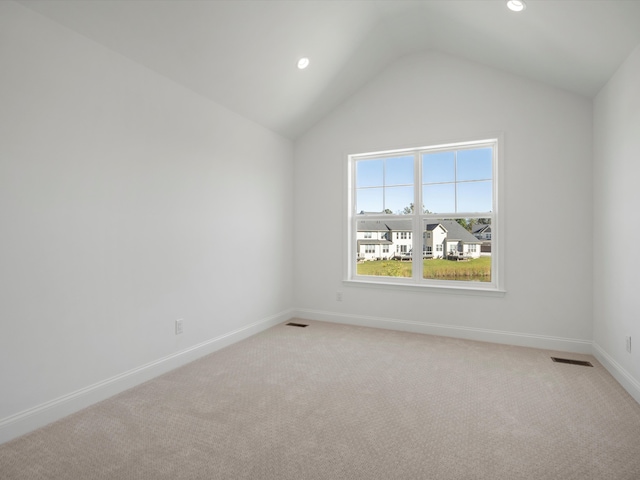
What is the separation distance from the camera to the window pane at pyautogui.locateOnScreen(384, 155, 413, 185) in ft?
14.1

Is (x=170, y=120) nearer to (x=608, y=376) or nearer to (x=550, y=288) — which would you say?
(x=550, y=288)

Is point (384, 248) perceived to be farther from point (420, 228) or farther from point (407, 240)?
point (420, 228)

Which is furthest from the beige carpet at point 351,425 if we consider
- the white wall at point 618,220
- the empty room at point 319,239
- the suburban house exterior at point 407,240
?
the suburban house exterior at point 407,240

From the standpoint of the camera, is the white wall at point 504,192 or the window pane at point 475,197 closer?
the white wall at point 504,192

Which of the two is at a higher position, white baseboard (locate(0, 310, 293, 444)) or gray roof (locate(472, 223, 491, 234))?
gray roof (locate(472, 223, 491, 234))

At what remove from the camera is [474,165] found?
156 inches

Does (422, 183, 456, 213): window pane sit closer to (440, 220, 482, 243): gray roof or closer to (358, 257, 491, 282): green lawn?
(440, 220, 482, 243): gray roof

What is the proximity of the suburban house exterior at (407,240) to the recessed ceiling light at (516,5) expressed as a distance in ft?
6.85

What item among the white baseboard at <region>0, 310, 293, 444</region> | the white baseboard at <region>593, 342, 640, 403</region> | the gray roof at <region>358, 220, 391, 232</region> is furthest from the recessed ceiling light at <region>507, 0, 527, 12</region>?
the white baseboard at <region>0, 310, 293, 444</region>

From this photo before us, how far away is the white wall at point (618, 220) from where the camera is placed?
8.25ft

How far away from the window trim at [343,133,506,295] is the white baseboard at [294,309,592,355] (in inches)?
16.3

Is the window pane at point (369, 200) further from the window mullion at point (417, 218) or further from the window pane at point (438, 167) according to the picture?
the window pane at point (438, 167)

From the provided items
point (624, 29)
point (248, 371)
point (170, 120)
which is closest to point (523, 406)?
point (248, 371)

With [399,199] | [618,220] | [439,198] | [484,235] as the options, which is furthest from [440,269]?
[618,220]
